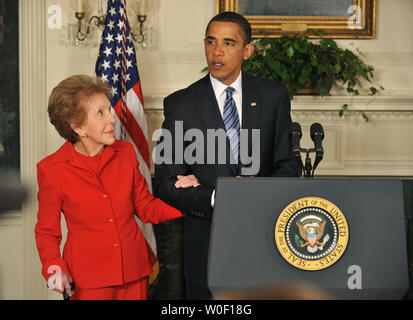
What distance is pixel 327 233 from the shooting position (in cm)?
168

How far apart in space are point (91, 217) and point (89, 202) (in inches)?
2.5

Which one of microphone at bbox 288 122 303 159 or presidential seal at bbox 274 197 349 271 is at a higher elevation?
microphone at bbox 288 122 303 159

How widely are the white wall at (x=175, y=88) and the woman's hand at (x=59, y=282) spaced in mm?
1867

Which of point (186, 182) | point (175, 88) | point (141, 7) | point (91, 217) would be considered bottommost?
point (91, 217)

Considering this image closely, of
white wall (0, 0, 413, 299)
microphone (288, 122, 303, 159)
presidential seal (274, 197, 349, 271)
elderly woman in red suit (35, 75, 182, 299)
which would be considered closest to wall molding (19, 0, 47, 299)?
white wall (0, 0, 413, 299)

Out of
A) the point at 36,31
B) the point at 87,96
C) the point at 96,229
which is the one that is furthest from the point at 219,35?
the point at 36,31

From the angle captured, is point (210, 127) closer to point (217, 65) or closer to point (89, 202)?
point (217, 65)

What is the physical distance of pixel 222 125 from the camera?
2.37 m

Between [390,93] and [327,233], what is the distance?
99.5 inches

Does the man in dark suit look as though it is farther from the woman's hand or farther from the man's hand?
the woman's hand

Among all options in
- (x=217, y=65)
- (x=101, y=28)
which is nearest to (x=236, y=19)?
(x=217, y=65)

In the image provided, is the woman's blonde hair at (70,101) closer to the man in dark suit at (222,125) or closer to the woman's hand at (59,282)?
the man in dark suit at (222,125)

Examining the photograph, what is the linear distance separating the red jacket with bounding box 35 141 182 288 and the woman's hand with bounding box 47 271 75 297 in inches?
1.8

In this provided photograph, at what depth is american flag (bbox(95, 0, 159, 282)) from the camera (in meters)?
3.29
